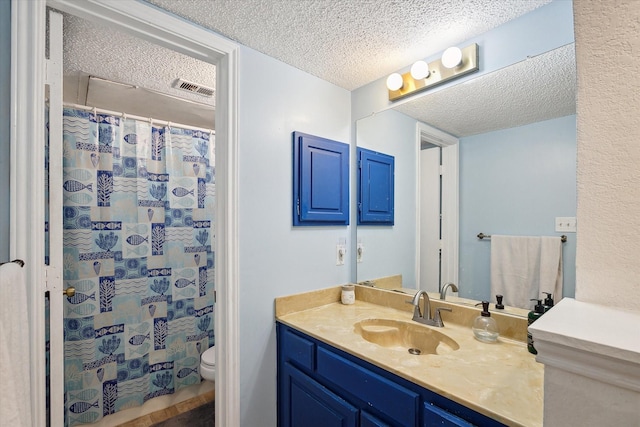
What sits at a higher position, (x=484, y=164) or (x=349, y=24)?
(x=349, y=24)

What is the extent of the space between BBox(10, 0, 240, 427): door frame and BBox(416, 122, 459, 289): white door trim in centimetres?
109

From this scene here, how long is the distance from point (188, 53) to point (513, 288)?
73.1 inches

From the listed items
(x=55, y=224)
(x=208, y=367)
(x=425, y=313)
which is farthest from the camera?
(x=208, y=367)

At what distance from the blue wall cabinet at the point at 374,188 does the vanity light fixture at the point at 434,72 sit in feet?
1.24

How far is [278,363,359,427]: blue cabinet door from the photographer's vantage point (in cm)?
117

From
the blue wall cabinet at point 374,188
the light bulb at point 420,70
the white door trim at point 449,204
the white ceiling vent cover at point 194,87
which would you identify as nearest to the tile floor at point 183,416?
the blue wall cabinet at point 374,188

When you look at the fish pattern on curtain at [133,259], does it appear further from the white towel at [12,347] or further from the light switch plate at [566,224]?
the light switch plate at [566,224]

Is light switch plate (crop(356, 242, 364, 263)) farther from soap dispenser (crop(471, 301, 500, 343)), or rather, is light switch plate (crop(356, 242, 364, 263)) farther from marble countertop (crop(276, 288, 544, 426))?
soap dispenser (crop(471, 301, 500, 343))

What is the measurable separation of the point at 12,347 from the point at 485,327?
151 cm

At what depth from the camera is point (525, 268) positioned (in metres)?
1.25

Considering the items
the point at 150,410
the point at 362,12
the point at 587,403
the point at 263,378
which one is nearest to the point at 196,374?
the point at 150,410

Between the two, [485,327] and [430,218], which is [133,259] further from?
[485,327]

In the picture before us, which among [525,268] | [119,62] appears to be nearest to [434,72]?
[525,268]

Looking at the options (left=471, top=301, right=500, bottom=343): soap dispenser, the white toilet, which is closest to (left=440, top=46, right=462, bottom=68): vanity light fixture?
(left=471, top=301, right=500, bottom=343): soap dispenser
